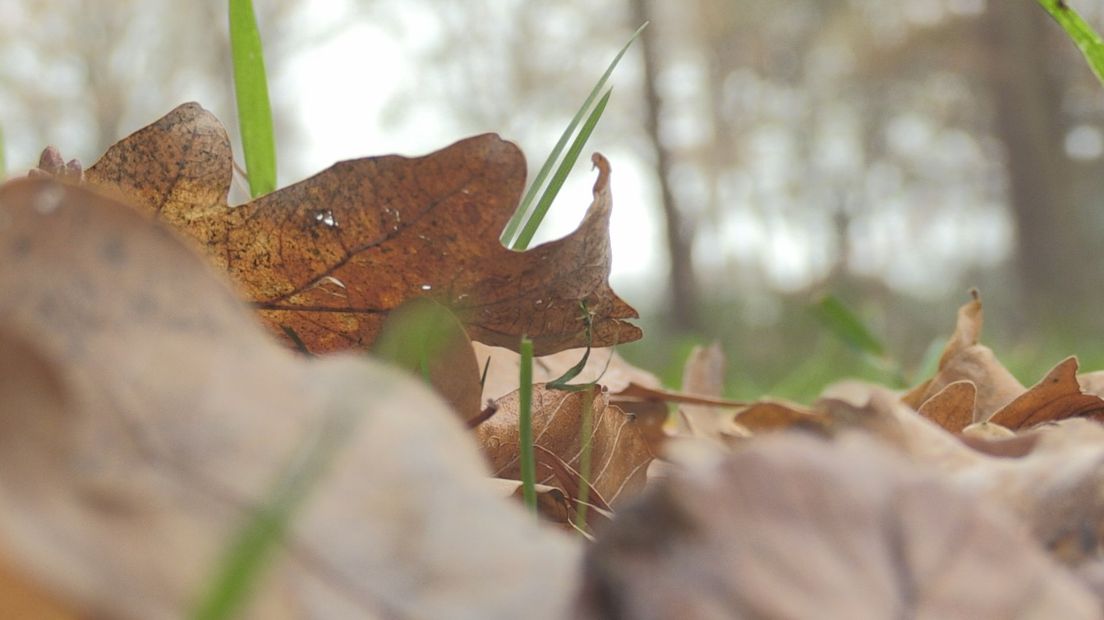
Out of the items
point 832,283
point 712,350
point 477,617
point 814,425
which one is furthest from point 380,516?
point 832,283

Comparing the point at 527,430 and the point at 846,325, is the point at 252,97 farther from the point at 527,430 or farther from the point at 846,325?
the point at 846,325

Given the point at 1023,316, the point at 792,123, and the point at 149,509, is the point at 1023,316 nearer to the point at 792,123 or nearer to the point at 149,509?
the point at 149,509

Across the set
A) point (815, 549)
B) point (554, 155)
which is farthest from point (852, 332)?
point (815, 549)

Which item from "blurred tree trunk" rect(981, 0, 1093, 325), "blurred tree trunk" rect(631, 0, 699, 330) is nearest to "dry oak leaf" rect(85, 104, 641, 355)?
"blurred tree trunk" rect(631, 0, 699, 330)

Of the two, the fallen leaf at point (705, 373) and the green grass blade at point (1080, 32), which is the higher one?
the green grass blade at point (1080, 32)

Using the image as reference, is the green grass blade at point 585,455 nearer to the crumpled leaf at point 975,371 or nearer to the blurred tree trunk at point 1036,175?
the crumpled leaf at point 975,371

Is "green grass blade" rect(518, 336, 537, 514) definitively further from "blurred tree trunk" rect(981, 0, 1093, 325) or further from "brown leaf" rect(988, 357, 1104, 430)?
"blurred tree trunk" rect(981, 0, 1093, 325)

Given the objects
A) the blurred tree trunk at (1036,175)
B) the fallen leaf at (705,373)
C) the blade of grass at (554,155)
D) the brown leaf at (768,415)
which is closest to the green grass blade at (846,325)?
the fallen leaf at (705,373)
